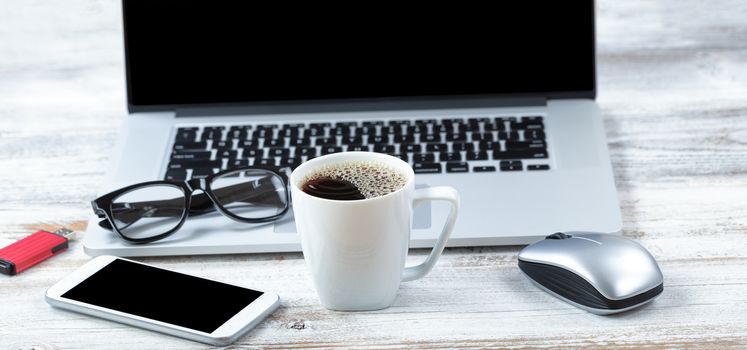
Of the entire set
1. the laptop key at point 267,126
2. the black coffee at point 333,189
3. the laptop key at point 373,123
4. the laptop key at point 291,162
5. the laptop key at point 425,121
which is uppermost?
the black coffee at point 333,189

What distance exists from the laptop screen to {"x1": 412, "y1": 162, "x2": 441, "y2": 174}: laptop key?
17 centimetres

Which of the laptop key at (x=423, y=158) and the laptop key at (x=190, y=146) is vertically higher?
the laptop key at (x=190, y=146)

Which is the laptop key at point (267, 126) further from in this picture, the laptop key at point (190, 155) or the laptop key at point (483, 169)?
the laptop key at point (483, 169)

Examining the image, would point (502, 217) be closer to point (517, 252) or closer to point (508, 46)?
point (517, 252)

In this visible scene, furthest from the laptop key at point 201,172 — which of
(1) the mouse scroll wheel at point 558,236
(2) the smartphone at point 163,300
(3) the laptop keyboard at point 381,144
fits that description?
(1) the mouse scroll wheel at point 558,236

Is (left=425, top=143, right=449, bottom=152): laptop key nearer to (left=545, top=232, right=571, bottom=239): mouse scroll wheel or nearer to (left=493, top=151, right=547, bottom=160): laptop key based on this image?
(left=493, top=151, right=547, bottom=160): laptop key

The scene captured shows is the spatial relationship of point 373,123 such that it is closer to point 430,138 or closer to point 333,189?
point 430,138

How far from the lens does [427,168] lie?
3.42ft

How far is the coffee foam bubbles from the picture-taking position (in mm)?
762

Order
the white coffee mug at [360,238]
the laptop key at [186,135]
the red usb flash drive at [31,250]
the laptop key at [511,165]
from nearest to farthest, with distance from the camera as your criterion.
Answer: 1. the white coffee mug at [360,238]
2. the red usb flash drive at [31,250]
3. the laptop key at [511,165]
4. the laptop key at [186,135]

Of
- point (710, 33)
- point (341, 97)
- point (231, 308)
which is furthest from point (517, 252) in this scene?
point (710, 33)

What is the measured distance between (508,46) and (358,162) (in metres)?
0.45

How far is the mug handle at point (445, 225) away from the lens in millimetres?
764

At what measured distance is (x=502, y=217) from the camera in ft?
3.04
